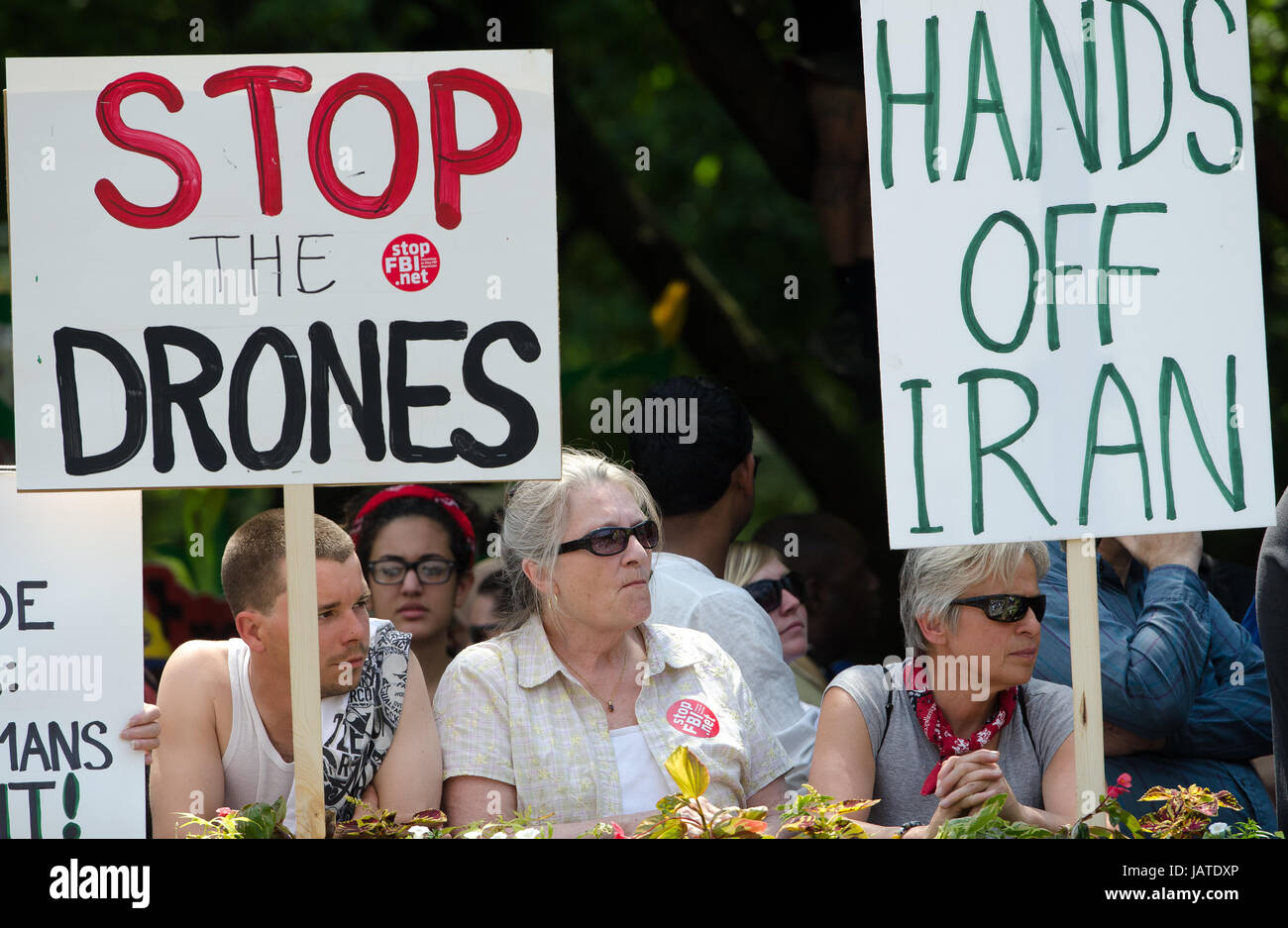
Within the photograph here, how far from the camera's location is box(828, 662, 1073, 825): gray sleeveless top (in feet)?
8.21

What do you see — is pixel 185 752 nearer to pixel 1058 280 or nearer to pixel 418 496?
pixel 418 496

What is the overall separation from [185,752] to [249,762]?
11 cm

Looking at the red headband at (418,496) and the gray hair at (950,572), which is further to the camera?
the red headband at (418,496)

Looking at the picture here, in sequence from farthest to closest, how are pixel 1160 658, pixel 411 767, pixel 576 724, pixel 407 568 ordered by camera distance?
pixel 407 568 < pixel 1160 658 < pixel 576 724 < pixel 411 767

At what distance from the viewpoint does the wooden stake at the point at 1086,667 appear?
2248 mm

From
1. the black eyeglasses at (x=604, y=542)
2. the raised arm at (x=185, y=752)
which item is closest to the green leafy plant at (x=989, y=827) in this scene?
the black eyeglasses at (x=604, y=542)

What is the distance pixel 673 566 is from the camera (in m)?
2.97

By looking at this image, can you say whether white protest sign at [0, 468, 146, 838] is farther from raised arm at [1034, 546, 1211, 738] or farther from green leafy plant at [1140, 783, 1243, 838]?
raised arm at [1034, 546, 1211, 738]

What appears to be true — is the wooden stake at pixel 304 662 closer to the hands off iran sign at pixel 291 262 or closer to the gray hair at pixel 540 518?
the hands off iran sign at pixel 291 262

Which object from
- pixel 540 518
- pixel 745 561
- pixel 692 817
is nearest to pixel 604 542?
pixel 540 518

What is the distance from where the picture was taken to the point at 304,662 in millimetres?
2240

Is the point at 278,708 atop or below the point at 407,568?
below

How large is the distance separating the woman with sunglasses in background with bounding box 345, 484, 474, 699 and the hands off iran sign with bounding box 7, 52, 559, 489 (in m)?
1.18
